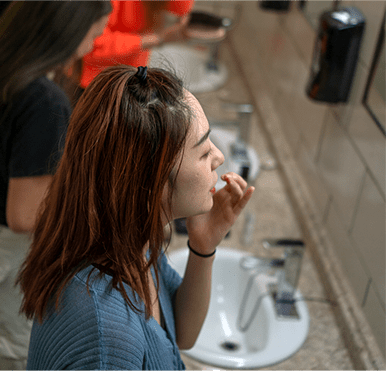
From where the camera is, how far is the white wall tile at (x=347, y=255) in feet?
3.84

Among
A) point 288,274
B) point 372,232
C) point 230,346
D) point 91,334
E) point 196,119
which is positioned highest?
point 196,119

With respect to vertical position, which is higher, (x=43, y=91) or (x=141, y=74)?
(x=141, y=74)

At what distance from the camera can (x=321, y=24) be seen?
1.22 meters

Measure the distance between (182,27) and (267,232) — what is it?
1172 millimetres

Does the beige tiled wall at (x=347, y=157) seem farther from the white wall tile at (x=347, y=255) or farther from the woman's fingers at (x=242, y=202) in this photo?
the woman's fingers at (x=242, y=202)

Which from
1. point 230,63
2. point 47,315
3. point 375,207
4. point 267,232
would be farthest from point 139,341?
point 230,63

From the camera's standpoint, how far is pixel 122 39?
6.22 ft

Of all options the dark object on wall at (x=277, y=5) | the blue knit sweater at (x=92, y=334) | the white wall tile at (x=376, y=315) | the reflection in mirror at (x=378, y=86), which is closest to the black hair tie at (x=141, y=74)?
the blue knit sweater at (x=92, y=334)

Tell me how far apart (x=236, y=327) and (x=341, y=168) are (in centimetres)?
57

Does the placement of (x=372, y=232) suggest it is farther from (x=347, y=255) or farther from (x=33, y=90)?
(x=33, y=90)

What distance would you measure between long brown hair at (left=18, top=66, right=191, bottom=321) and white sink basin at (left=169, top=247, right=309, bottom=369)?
439 mm

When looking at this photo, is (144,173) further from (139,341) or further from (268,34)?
(268,34)

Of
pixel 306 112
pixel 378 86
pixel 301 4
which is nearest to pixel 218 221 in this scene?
pixel 378 86

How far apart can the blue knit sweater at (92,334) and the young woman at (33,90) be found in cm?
41
